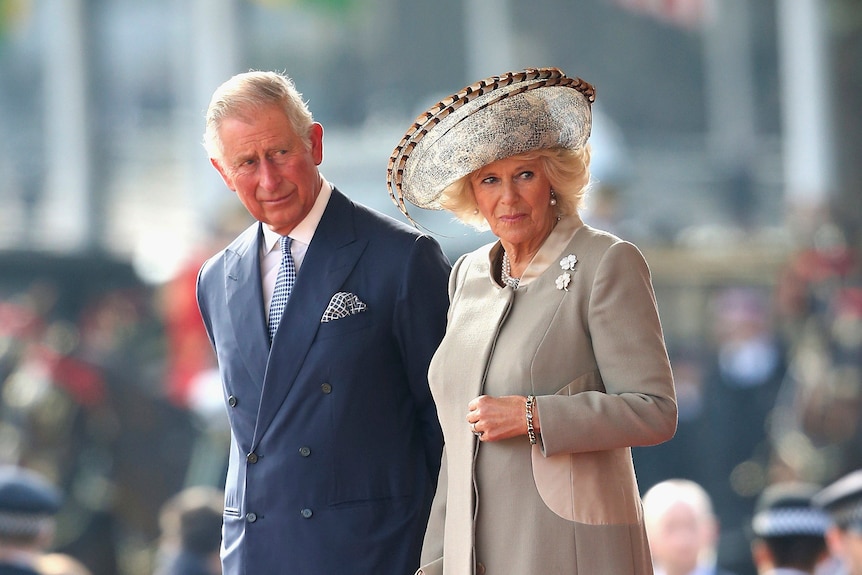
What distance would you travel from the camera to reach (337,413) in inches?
118

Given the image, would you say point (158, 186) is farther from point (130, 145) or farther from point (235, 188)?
point (235, 188)

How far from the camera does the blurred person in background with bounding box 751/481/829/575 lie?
4250 mm

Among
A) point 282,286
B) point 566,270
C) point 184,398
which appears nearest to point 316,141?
point 282,286

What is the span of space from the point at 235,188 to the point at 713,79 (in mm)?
12889

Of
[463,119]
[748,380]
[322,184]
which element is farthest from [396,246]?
[748,380]

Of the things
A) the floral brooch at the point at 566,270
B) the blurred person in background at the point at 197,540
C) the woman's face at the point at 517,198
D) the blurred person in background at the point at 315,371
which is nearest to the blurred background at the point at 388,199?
the blurred person in background at the point at 315,371

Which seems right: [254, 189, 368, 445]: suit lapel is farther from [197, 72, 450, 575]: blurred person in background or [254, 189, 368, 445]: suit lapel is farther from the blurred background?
the blurred background

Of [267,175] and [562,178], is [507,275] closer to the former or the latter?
[562,178]

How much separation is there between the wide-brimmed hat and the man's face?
297mm

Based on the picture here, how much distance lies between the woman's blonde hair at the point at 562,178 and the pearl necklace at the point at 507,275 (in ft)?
0.42

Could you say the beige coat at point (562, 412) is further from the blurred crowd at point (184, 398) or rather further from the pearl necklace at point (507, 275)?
the blurred crowd at point (184, 398)

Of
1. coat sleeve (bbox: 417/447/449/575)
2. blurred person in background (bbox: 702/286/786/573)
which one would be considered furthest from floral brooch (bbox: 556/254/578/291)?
blurred person in background (bbox: 702/286/786/573)

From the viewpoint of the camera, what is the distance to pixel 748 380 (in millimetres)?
8359

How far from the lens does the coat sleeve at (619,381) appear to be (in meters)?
2.56
